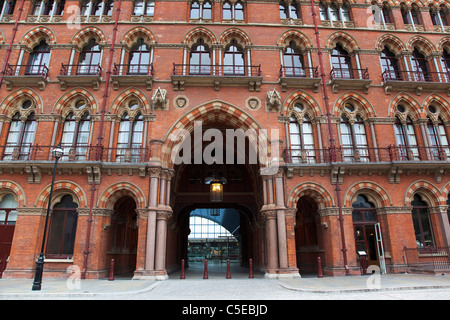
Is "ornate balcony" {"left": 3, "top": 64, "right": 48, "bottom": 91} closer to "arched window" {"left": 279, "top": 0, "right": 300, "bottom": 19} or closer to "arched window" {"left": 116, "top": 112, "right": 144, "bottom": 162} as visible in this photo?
"arched window" {"left": 116, "top": 112, "right": 144, "bottom": 162}

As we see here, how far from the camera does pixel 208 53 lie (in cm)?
1991

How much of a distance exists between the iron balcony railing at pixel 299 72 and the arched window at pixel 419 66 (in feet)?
22.7

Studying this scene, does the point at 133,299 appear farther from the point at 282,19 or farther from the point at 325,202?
the point at 282,19

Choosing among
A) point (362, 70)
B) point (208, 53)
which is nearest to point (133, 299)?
point (208, 53)

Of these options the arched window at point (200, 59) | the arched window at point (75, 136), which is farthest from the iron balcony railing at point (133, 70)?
the arched window at point (75, 136)

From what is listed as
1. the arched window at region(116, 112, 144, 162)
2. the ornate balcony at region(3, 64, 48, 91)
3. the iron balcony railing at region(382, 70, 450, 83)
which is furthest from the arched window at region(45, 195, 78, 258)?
the iron balcony railing at region(382, 70, 450, 83)

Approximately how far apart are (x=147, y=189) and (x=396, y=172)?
46.3 feet

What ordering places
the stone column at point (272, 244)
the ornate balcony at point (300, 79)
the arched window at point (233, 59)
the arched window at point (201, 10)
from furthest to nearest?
the arched window at point (201, 10)
the arched window at point (233, 59)
the ornate balcony at point (300, 79)
the stone column at point (272, 244)

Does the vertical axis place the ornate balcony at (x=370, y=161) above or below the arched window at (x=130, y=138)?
below

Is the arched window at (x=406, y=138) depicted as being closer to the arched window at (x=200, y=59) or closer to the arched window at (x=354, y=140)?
the arched window at (x=354, y=140)

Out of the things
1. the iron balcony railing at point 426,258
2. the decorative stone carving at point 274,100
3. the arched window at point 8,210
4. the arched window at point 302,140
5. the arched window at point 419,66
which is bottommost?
the iron balcony railing at point 426,258

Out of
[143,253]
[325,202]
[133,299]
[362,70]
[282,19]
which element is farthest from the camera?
[282,19]

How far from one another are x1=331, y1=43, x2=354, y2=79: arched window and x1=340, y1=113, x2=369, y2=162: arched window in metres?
2.40

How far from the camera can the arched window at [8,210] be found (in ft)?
53.5
